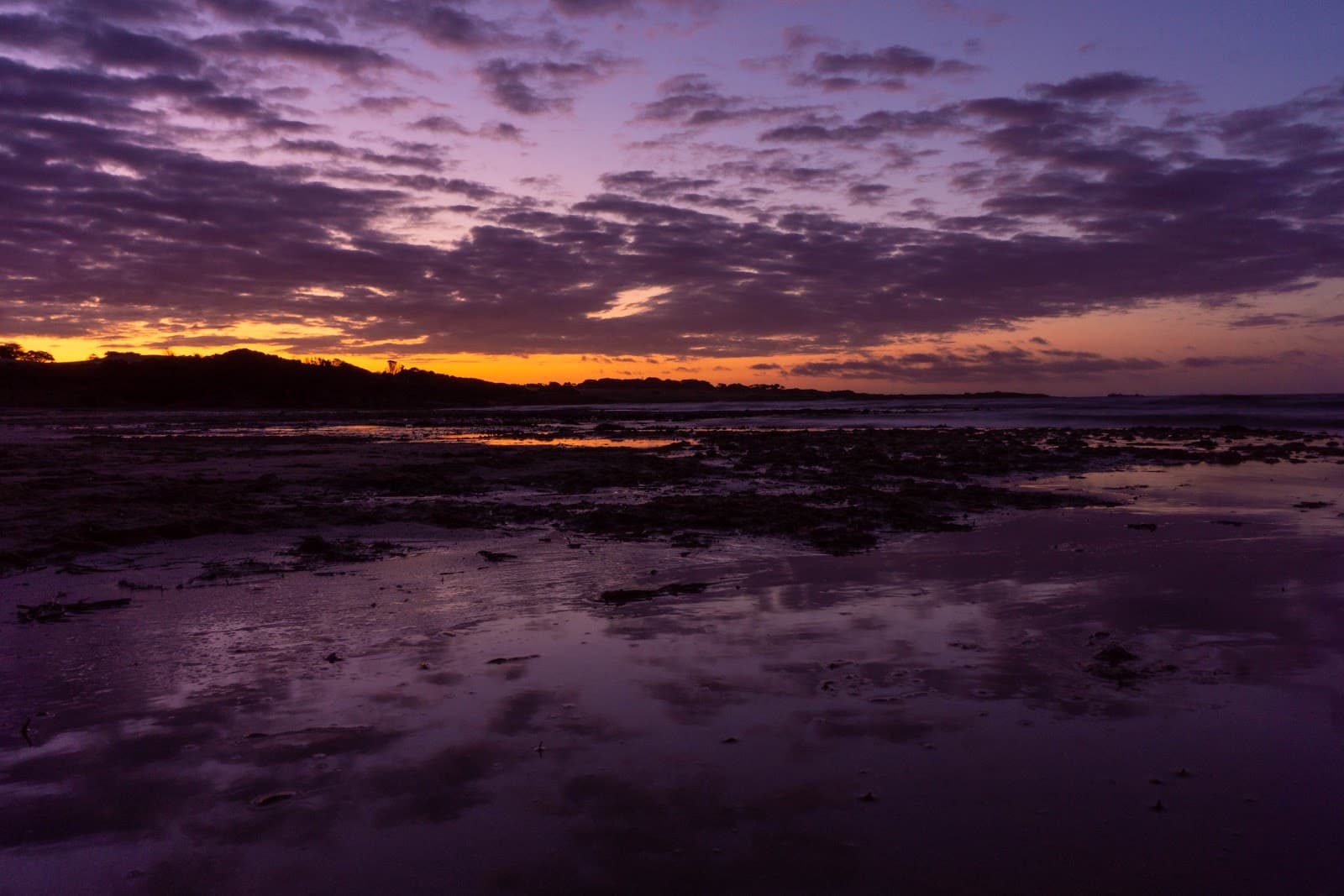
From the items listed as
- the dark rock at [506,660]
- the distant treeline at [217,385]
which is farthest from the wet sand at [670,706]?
the distant treeline at [217,385]

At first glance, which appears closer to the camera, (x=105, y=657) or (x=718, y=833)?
(x=718, y=833)

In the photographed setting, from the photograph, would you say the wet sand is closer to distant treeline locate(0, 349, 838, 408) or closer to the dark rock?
the dark rock

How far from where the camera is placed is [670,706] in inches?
187

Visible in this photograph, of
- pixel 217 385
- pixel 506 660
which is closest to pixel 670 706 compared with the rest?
pixel 506 660

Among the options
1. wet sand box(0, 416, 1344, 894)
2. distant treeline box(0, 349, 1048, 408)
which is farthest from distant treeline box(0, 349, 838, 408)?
wet sand box(0, 416, 1344, 894)

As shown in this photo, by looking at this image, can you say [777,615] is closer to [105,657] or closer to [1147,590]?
[1147,590]

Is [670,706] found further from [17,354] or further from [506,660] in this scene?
[17,354]

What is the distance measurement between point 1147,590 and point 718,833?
229 inches

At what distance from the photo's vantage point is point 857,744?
4.21m

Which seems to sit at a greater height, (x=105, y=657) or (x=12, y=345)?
(x=12, y=345)

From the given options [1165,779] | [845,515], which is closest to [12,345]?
[845,515]

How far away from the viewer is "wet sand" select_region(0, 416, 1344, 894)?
3205 millimetres

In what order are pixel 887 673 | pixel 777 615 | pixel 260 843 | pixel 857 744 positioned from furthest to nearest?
pixel 777 615
pixel 887 673
pixel 857 744
pixel 260 843

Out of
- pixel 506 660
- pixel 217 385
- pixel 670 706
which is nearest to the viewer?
pixel 670 706
